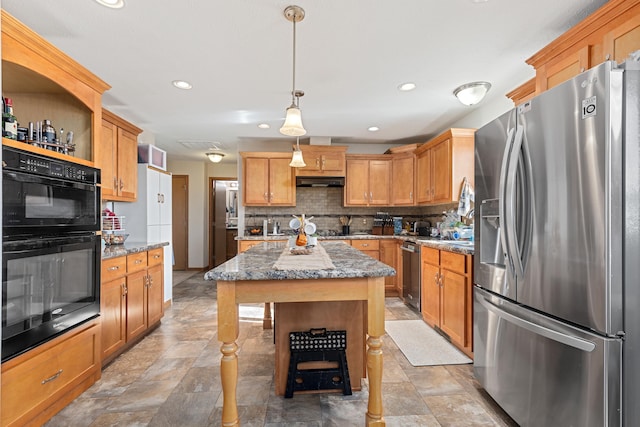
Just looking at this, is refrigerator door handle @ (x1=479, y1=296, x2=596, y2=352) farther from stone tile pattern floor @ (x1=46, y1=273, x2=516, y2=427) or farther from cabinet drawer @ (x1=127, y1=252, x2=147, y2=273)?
cabinet drawer @ (x1=127, y1=252, x2=147, y2=273)

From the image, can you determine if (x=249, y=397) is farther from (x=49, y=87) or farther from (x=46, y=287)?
(x=49, y=87)

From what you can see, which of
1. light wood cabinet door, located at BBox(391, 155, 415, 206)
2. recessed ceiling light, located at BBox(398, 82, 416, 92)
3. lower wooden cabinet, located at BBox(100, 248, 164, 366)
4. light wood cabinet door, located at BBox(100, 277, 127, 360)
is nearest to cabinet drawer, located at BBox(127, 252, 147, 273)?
lower wooden cabinet, located at BBox(100, 248, 164, 366)

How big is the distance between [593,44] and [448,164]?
2108 mm

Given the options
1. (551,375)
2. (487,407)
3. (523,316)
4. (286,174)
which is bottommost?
(487,407)

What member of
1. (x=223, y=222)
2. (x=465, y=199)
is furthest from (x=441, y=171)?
(x=223, y=222)

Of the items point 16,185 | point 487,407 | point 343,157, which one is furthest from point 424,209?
point 16,185

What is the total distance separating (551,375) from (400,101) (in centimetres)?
282

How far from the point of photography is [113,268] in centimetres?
248

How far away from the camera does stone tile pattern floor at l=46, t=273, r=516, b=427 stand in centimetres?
182

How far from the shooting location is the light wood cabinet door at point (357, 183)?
507 cm

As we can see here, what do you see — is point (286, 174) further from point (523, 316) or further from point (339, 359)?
point (523, 316)

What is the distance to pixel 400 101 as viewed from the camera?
3.46 m

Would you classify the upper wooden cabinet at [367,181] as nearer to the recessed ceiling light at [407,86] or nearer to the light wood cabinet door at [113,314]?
the recessed ceiling light at [407,86]

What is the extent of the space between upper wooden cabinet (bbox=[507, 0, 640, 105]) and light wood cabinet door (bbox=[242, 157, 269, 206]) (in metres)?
3.63
